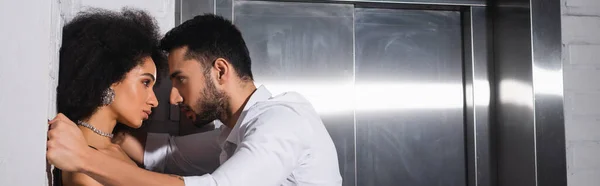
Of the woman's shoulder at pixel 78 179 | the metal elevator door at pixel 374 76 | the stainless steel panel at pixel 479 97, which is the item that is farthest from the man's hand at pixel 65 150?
the stainless steel panel at pixel 479 97

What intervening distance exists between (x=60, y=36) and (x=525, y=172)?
5.12ft

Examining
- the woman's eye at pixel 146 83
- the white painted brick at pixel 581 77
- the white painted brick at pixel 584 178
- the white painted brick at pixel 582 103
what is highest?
the white painted brick at pixel 581 77

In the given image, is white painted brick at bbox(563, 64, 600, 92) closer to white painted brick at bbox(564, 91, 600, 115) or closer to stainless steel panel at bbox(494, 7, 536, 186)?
white painted brick at bbox(564, 91, 600, 115)

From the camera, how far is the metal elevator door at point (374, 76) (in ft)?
7.50

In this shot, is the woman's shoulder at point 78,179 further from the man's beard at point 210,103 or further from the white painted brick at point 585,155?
the white painted brick at point 585,155

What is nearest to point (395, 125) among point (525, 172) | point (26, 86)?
point (525, 172)

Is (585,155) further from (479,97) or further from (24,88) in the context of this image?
(24,88)

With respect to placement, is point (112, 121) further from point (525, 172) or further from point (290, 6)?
point (525, 172)

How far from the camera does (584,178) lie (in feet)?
7.76

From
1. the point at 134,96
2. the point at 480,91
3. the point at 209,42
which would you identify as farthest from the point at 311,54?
the point at 134,96

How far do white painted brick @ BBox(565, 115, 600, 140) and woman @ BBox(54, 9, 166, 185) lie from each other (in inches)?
57.3

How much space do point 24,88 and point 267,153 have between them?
544 mm

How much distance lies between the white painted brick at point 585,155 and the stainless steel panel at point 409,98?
15.1 inches

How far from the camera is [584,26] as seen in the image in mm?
2389
